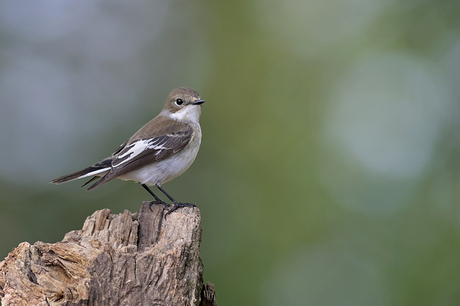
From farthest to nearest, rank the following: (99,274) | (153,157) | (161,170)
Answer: (161,170) < (153,157) < (99,274)

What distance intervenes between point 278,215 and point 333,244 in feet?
4.17

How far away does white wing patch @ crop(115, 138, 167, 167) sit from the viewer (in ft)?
18.3

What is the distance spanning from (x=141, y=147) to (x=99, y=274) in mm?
2355

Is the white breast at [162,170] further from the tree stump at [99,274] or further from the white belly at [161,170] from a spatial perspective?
the tree stump at [99,274]

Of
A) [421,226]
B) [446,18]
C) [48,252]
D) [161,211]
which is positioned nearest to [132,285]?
[48,252]

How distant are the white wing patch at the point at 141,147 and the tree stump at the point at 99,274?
71.0 inches

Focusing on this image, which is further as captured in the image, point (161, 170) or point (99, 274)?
point (161, 170)

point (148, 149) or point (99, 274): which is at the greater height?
point (148, 149)

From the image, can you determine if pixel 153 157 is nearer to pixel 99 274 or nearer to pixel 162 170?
pixel 162 170

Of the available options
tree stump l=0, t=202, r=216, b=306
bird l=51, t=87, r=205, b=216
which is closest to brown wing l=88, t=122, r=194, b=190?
bird l=51, t=87, r=205, b=216

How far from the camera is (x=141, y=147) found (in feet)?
18.7

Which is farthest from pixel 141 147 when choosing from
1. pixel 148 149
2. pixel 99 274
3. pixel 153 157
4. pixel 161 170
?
pixel 99 274

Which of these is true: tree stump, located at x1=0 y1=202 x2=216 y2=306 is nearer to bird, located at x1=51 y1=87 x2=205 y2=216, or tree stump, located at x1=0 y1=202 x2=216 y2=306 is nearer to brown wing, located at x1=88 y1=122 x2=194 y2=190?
bird, located at x1=51 y1=87 x2=205 y2=216

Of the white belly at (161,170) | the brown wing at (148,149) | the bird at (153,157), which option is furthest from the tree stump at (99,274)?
the white belly at (161,170)
